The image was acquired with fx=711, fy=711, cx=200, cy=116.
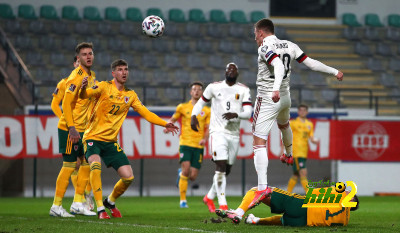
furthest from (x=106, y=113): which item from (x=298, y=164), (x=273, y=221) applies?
(x=298, y=164)

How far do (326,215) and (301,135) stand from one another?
847 centimetres

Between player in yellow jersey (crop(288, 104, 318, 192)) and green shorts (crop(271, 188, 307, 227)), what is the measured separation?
8073 mm

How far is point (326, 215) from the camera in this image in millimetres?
7441

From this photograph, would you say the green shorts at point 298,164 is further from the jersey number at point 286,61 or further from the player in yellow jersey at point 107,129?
the jersey number at point 286,61

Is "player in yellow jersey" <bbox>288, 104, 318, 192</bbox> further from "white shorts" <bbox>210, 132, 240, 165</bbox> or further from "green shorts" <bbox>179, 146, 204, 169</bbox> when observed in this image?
"white shorts" <bbox>210, 132, 240, 165</bbox>

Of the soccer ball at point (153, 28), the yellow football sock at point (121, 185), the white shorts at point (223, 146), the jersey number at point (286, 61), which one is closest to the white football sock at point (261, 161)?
the jersey number at point (286, 61)

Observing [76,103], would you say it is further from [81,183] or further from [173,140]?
[173,140]

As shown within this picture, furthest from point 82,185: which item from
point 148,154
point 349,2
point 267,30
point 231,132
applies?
point 349,2

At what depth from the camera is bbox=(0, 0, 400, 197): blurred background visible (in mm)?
17469

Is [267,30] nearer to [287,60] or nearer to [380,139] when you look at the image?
[287,60]

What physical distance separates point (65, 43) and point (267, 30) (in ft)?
49.4

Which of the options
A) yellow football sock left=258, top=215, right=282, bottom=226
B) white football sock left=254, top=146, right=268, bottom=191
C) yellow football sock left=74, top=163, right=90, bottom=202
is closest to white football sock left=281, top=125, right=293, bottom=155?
white football sock left=254, top=146, right=268, bottom=191

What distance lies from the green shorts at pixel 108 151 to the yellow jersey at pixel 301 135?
7.11 metres

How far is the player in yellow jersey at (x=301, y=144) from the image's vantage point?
15.7 meters
